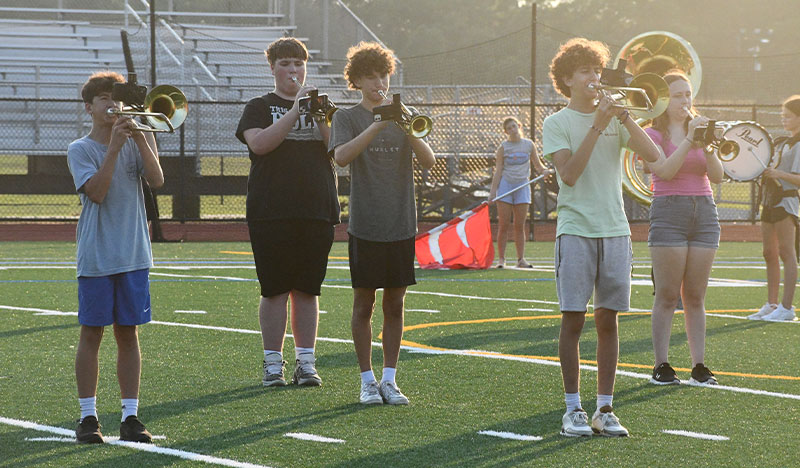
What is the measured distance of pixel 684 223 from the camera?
23.8 feet

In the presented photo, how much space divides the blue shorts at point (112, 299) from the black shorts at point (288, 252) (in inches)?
62.1

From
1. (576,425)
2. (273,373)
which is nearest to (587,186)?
(576,425)

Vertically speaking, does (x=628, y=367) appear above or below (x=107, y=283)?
below

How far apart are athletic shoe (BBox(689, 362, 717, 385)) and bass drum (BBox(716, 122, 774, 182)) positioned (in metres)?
1.87

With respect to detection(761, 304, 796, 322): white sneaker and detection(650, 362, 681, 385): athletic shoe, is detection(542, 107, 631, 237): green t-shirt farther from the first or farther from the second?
detection(761, 304, 796, 322): white sneaker

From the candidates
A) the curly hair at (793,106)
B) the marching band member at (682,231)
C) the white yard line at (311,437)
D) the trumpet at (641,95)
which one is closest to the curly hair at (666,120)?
the marching band member at (682,231)

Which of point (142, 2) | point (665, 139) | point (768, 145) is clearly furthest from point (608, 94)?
point (142, 2)

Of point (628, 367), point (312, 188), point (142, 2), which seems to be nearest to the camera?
point (312, 188)

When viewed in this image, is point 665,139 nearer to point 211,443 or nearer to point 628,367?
point 628,367

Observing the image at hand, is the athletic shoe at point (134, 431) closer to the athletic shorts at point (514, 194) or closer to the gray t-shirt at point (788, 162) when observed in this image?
the gray t-shirt at point (788, 162)

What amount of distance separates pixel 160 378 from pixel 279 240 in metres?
1.14

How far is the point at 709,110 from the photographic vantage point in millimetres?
28031

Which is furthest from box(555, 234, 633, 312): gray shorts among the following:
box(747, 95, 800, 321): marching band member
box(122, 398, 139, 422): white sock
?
box(747, 95, 800, 321): marching band member

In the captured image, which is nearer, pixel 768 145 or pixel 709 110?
pixel 768 145
